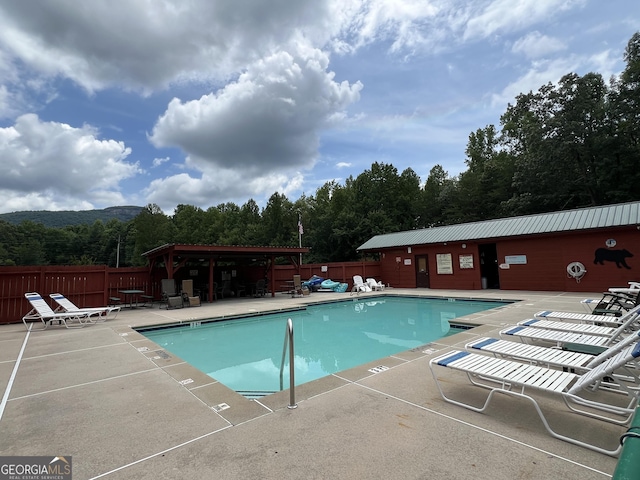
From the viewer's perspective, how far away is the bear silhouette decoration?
1071cm

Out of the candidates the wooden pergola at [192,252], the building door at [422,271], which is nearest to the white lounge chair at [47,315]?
the wooden pergola at [192,252]

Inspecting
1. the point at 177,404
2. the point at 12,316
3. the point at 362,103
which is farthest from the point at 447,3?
the point at 12,316

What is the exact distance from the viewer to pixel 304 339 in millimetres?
7473

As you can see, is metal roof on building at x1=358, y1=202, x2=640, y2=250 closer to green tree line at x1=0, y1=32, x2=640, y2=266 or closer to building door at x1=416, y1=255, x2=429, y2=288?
building door at x1=416, y1=255, x2=429, y2=288

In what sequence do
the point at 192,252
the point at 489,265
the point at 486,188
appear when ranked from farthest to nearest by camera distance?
the point at 486,188
the point at 489,265
the point at 192,252

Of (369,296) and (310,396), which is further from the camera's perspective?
(369,296)

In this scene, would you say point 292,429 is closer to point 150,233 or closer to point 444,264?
point 444,264

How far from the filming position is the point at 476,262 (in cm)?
1450

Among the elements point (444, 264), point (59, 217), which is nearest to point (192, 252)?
point (444, 264)

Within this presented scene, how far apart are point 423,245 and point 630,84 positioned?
18.6 meters

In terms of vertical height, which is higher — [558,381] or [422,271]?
[422,271]

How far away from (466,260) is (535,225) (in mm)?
3181

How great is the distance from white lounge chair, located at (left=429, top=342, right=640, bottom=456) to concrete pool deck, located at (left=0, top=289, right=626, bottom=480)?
0.34ft

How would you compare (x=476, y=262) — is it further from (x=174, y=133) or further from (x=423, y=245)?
(x=174, y=133)
